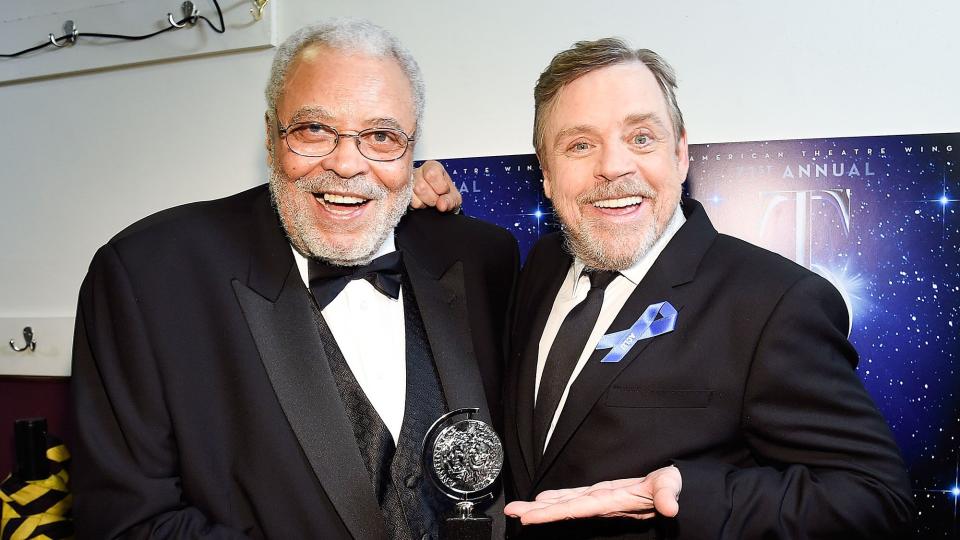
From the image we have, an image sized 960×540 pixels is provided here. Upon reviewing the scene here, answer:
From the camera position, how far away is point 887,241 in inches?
91.3

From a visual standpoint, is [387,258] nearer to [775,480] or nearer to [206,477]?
[206,477]

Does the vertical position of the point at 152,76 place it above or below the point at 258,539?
above

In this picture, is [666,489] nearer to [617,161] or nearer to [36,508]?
[617,161]

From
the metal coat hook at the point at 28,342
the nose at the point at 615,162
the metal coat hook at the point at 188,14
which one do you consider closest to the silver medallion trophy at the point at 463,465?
the nose at the point at 615,162

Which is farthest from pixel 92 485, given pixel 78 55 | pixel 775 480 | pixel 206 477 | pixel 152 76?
pixel 78 55

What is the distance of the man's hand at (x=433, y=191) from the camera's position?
2.31 meters

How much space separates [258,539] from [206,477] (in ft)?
0.59

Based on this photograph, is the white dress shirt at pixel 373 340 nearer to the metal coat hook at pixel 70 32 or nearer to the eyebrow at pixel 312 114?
the eyebrow at pixel 312 114

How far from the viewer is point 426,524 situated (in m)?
1.75

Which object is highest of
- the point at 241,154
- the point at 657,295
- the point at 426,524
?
the point at 241,154

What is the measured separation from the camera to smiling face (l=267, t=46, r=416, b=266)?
1824mm

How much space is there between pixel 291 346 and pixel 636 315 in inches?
31.4

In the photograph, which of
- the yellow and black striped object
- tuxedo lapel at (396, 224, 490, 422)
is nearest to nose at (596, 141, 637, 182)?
tuxedo lapel at (396, 224, 490, 422)

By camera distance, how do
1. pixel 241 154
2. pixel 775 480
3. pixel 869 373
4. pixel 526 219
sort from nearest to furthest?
pixel 775 480, pixel 869 373, pixel 526 219, pixel 241 154
